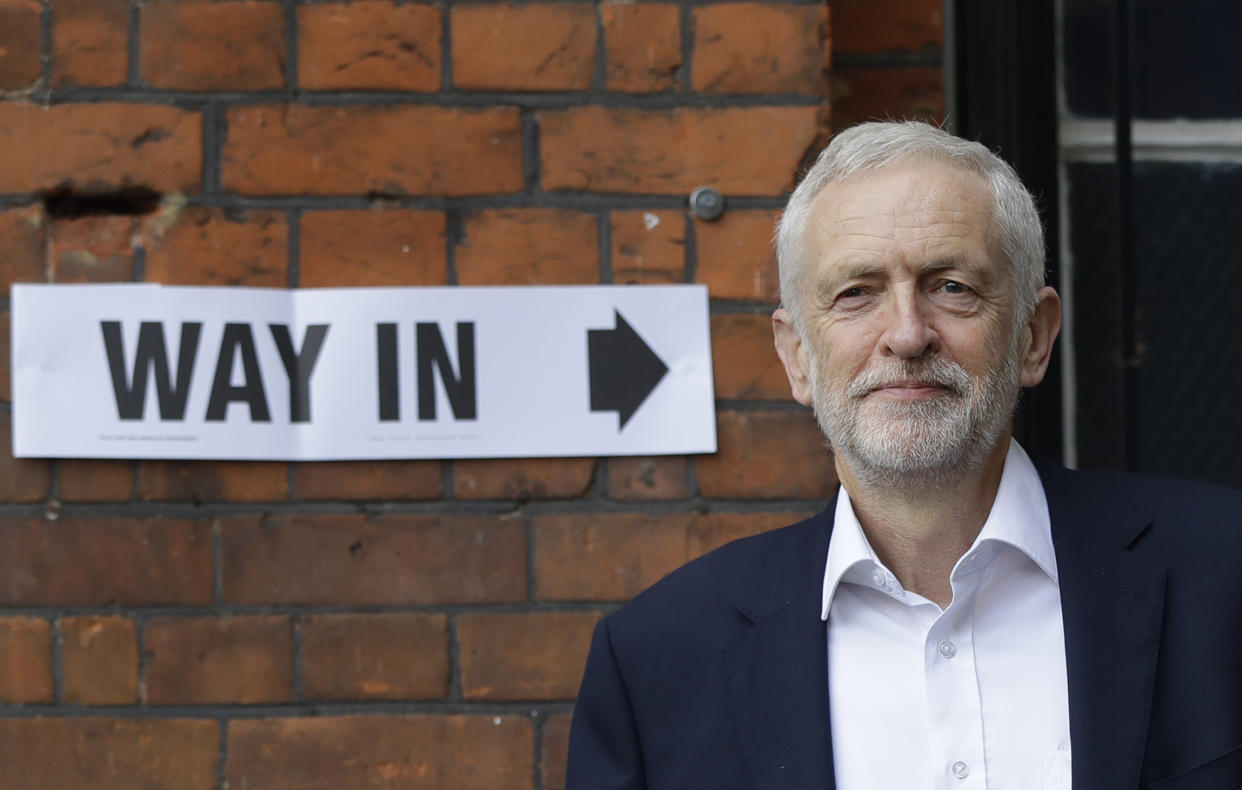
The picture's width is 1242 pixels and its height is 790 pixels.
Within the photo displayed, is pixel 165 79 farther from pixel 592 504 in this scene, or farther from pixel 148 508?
pixel 592 504

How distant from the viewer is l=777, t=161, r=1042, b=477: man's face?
4.44ft

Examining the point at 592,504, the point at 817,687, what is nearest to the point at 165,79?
the point at 592,504

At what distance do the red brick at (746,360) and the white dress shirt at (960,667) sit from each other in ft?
0.98

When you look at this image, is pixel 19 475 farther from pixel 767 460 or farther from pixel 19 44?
pixel 767 460

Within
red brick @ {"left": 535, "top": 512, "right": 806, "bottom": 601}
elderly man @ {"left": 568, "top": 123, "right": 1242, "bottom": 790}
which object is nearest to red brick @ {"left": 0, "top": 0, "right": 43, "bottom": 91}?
red brick @ {"left": 535, "top": 512, "right": 806, "bottom": 601}

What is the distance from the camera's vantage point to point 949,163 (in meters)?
1.39

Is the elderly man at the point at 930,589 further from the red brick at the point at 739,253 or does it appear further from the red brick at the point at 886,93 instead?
the red brick at the point at 886,93

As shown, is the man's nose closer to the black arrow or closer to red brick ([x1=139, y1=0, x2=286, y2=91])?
the black arrow

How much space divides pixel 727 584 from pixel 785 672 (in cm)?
14

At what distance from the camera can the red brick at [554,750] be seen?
5.34 feet

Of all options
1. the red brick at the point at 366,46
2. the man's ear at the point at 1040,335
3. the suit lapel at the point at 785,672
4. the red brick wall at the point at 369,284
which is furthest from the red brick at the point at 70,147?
the man's ear at the point at 1040,335

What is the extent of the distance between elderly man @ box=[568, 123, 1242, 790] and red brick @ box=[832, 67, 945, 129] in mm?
423

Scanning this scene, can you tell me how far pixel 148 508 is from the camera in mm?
1615

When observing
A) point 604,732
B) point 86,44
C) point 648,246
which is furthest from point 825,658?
point 86,44
